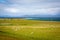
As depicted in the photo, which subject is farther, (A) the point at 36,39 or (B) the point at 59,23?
(B) the point at 59,23

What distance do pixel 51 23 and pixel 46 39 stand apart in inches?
185

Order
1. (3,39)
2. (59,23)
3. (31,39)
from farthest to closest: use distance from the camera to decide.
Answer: (59,23) → (31,39) → (3,39)

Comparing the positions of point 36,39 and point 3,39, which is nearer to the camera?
point 3,39

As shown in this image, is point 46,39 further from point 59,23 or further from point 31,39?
point 59,23

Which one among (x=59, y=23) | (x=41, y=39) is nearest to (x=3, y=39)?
(x=41, y=39)

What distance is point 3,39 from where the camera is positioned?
449 centimetres

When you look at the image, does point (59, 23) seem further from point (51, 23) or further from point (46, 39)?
point (46, 39)

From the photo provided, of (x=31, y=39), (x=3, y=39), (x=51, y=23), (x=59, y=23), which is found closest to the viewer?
(x=3, y=39)

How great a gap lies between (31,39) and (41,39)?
516 millimetres

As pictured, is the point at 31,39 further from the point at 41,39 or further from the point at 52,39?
the point at 52,39

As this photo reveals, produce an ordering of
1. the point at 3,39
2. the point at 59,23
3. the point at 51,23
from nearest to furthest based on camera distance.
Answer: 1. the point at 3,39
2. the point at 59,23
3. the point at 51,23

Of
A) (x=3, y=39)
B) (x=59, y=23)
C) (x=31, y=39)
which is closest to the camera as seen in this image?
(x=3, y=39)


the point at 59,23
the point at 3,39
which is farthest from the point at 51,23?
the point at 3,39

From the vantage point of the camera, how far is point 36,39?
16.8 feet
